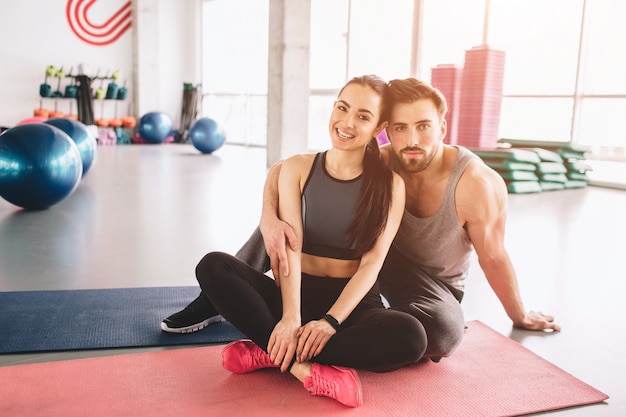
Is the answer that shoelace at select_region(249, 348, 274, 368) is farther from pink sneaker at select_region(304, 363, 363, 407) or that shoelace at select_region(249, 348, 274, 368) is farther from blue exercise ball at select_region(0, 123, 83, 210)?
blue exercise ball at select_region(0, 123, 83, 210)

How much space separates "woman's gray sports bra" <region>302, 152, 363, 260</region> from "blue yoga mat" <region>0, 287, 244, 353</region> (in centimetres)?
52

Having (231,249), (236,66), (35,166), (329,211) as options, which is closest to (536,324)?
(329,211)

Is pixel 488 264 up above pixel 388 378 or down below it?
above

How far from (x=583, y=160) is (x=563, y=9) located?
1.89 m

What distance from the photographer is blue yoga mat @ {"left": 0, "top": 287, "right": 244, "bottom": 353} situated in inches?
72.3

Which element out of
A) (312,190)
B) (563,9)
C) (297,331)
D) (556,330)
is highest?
(563,9)

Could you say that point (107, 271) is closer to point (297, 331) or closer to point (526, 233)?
point (297, 331)

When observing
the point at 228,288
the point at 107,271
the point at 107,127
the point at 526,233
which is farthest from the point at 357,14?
the point at 228,288

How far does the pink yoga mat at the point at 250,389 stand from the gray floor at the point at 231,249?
0.35ft

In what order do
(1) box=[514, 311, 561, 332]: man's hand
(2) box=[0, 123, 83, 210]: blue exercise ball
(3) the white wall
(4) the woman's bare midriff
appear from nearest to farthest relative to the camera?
(4) the woman's bare midriff
(1) box=[514, 311, 561, 332]: man's hand
(2) box=[0, 123, 83, 210]: blue exercise ball
(3) the white wall

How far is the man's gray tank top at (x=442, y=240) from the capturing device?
5.98 ft

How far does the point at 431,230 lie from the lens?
6.12 feet

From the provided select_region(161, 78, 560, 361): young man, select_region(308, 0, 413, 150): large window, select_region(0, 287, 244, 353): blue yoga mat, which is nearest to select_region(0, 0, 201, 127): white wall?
select_region(308, 0, 413, 150): large window

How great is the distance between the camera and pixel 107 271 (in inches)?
106
